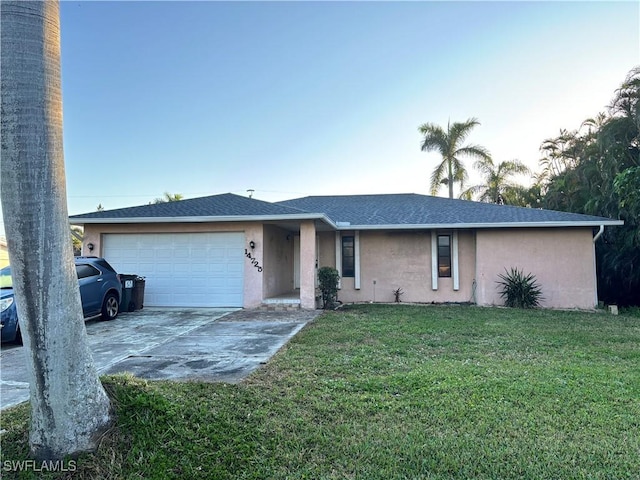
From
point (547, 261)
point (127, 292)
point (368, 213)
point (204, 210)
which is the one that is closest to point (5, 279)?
point (127, 292)

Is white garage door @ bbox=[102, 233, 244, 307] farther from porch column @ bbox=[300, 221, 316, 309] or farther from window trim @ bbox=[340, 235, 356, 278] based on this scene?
window trim @ bbox=[340, 235, 356, 278]

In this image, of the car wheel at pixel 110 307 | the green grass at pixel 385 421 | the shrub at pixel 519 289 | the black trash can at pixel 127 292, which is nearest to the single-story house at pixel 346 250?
the shrub at pixel 519 289

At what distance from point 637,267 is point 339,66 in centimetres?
1169

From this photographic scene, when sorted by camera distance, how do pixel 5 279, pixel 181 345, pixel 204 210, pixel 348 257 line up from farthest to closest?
pixel 348 257 < pixel 204 210 < pixel 5 279 < pixel 181 345

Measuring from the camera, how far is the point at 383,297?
13.0 metres

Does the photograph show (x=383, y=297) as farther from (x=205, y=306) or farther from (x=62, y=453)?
(x=62, y=453)

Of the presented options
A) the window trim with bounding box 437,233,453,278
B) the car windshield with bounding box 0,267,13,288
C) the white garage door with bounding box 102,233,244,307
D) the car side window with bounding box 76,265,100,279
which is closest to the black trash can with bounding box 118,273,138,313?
the white garage door with bounding box 102,233,244,307

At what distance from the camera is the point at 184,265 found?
1150cm

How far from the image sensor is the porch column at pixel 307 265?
10852mm

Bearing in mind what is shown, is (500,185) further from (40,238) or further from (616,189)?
(40,238)

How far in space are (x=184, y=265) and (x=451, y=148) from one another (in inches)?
631

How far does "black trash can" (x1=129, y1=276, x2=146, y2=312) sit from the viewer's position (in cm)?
1076

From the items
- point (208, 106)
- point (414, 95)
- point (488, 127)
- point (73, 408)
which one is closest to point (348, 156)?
point (414, 95)

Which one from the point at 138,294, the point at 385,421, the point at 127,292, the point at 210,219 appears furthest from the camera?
the point at 138,294
